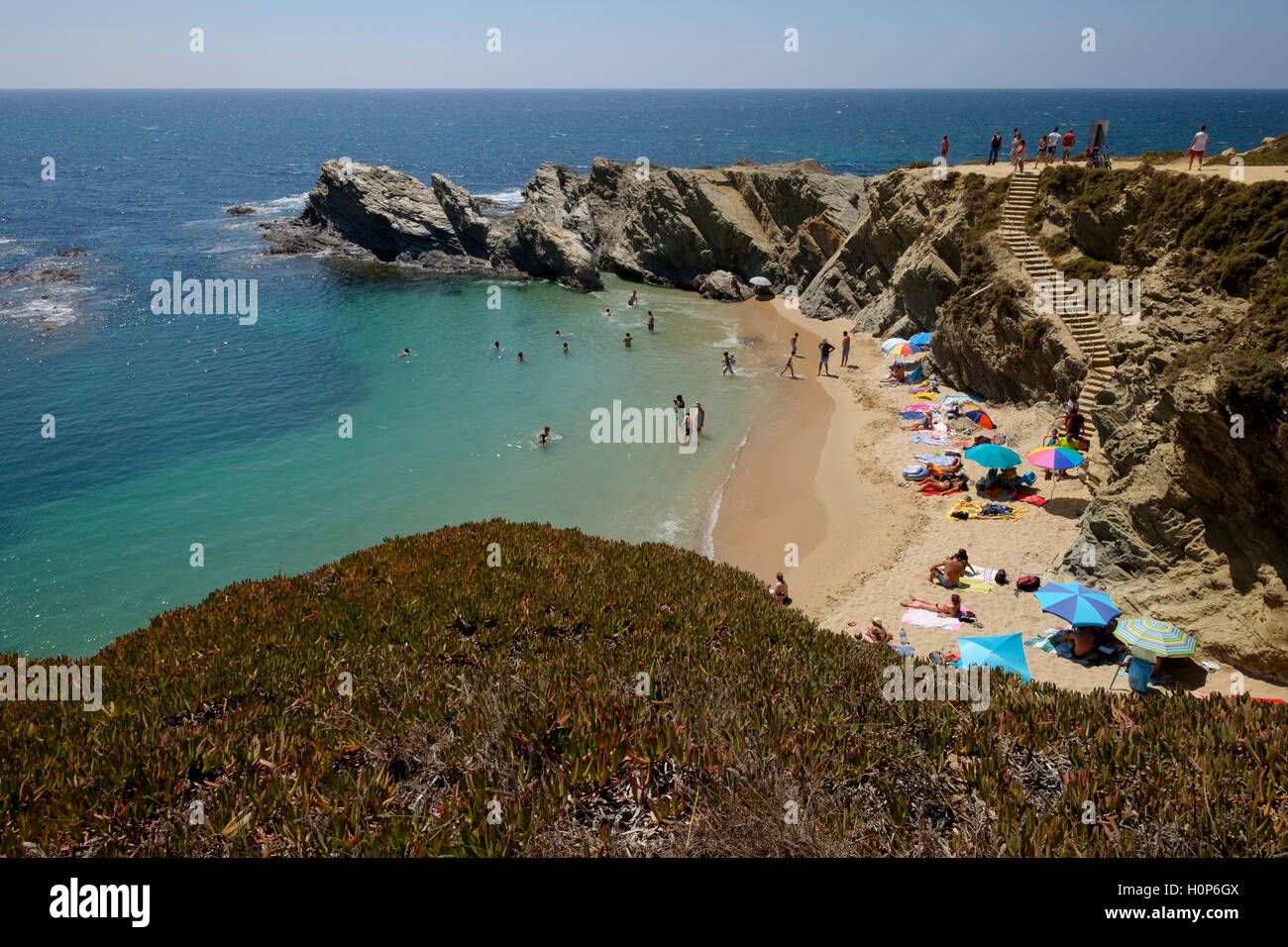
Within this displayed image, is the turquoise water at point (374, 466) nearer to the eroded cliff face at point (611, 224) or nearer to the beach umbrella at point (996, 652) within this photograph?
the eroded cliff face at point (611, 224)

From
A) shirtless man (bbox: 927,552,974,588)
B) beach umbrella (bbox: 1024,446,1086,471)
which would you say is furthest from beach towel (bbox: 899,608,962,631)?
beach umbrella (bbox: 1024,446,1086,471)

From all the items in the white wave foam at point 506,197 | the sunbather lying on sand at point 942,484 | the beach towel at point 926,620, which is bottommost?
the beach towel at point 926,620

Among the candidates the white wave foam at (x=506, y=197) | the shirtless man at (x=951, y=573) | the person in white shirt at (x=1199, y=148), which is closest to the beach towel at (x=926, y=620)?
the shirtless man at (x=951, y=573)

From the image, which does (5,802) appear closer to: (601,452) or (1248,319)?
(1248,319)

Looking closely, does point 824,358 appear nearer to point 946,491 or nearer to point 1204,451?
point 946,491

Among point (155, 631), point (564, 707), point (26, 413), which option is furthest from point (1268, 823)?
point (26, 413)
